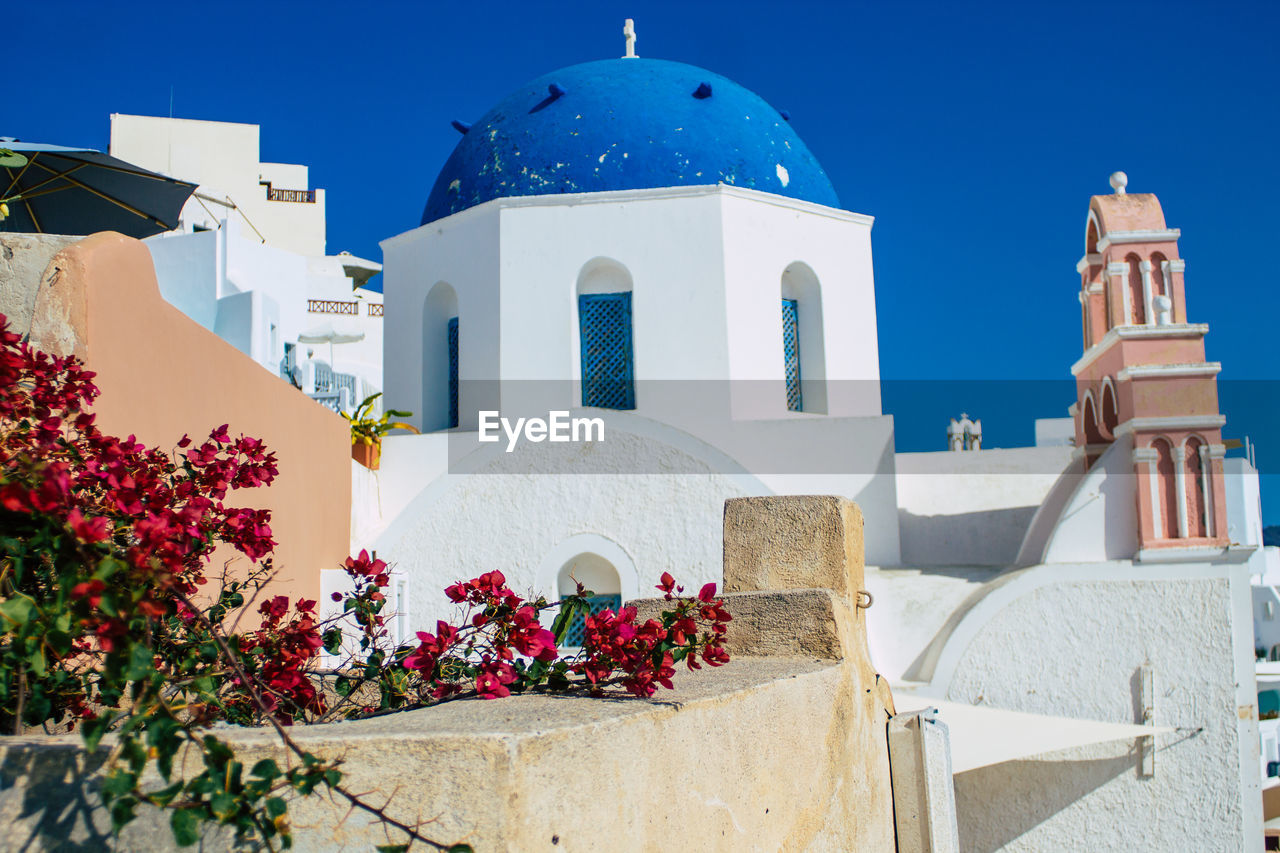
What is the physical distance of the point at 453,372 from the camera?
1089 centimetres

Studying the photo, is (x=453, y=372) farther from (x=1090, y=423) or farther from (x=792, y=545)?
(x=792, y=545)

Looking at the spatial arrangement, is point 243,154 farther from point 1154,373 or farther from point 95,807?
point 95,807

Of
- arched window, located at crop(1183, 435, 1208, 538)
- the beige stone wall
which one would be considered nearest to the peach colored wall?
the beige stone wall

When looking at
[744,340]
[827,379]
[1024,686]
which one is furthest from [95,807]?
[827,379]

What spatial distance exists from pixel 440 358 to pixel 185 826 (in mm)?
9539

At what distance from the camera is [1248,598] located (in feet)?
25.2

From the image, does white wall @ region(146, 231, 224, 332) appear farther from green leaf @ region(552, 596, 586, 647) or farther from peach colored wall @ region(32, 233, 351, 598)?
green leaf @ region(552, 596, 586, 647)

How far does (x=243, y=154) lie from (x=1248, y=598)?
24238 mm

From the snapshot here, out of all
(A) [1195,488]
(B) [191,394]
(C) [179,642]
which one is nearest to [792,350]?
(A) [1195,488]

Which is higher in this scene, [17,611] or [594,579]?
[17,611]

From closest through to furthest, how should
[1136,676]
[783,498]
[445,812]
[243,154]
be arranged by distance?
[445,812] < [783,498] < [1136,676] < [243,154]

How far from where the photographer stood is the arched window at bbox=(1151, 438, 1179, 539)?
800 cm

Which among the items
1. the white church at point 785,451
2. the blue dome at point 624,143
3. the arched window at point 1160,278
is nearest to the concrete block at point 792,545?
the white church at point 785,451

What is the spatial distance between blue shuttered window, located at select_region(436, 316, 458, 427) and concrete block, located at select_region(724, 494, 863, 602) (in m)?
7.27
